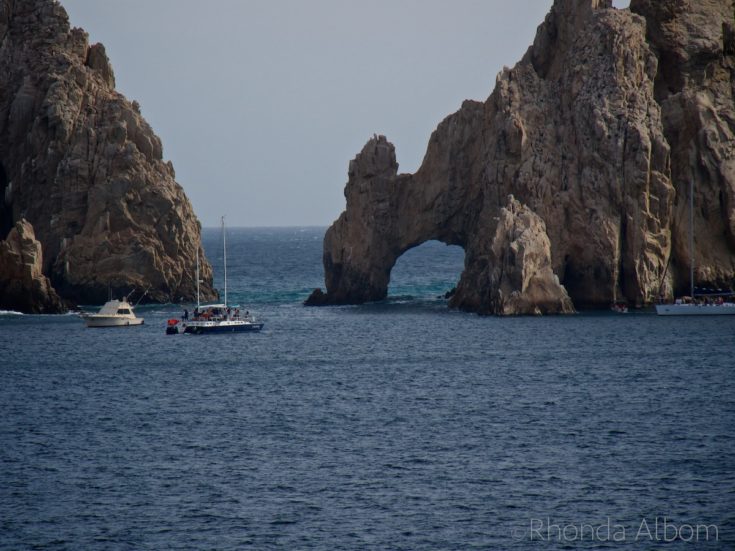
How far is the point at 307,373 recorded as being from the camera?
79.1 meters

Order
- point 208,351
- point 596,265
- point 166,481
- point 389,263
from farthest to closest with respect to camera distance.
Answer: point 389,263 → point 596,265 → point 208,351 → point 166,481

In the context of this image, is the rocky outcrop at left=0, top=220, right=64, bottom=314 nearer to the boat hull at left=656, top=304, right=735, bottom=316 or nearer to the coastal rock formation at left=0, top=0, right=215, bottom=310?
the coastal rock formation at left=0, top=0, right=215, bottom=310

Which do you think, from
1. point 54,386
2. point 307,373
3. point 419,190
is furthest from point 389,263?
point 54,386

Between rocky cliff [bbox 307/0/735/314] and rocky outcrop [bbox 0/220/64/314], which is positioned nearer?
rocky cliff [bbox 307/0/735/314]

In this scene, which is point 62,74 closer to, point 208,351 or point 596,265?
point 208,351

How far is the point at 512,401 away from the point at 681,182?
5284cm

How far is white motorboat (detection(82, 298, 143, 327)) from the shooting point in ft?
361

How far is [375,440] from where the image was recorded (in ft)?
186

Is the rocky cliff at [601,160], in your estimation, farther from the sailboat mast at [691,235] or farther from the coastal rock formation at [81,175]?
the coastal rock formation at [81,175]

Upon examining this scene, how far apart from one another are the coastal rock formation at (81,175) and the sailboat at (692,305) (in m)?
51.3

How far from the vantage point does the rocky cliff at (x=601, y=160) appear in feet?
354

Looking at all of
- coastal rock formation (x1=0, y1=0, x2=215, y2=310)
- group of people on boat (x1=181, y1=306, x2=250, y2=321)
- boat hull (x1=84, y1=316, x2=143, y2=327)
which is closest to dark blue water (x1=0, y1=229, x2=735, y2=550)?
group of people on boat (x1=181, y1=306, x2=250, y2=321)

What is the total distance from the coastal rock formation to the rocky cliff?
23193mm

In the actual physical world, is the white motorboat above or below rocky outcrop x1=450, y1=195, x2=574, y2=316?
below
